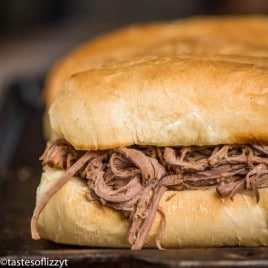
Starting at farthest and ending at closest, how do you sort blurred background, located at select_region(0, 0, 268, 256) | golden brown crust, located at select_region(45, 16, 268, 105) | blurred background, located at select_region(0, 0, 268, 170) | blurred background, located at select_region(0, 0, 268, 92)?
blurred background, located at select_region(0, 0, 268, 92) < blurred background, located at select_region(0, 0, 268, 170) < golden brown crust, located at select_region(45, 16, 268, 105) < blurred background, located at select_region(0, 0, 268, 256)

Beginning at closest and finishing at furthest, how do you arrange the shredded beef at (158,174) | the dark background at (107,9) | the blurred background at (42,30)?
the shredded beef at (158,174) → the blurred background at (42,30) → the dark background at (107,9)

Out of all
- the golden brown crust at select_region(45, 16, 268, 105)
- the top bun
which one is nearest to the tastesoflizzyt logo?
the top bun

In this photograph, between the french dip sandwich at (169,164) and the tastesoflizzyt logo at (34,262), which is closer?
the tastesoflizzyt logo at (34,262)

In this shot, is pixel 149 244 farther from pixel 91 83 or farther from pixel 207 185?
pixel 91 83

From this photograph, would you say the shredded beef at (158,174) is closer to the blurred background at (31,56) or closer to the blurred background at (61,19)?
the blurred background at (31,56)

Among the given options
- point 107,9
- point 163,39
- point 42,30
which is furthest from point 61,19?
point 163,39

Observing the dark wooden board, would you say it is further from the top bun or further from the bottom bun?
the top bun

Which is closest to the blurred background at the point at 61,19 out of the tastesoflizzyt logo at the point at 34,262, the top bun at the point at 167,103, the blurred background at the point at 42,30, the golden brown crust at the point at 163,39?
the blurred background at the point at 42,30
